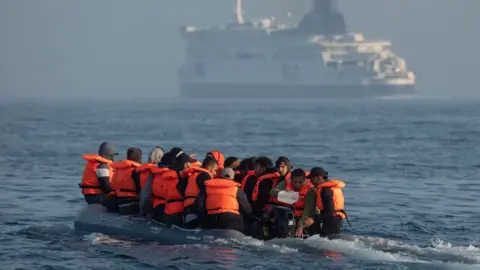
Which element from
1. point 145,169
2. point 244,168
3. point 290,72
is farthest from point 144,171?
point 290,72

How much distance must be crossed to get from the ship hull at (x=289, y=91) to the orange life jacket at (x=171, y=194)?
422ft

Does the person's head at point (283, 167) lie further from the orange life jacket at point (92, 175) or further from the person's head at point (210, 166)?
the orange life jacket at point (92, 175)

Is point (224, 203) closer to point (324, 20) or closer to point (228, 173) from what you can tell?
point (228, 173)

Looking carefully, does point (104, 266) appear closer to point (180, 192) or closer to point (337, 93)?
point (180, 192)

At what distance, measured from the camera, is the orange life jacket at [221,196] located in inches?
760

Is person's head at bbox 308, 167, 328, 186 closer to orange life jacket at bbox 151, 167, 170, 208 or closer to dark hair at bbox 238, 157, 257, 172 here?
dark hair at bbox 238, 157, 257, 172

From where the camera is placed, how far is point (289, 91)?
15462cm

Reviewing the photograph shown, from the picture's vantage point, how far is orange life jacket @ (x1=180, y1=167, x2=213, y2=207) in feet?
64.9

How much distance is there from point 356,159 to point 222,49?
116 m

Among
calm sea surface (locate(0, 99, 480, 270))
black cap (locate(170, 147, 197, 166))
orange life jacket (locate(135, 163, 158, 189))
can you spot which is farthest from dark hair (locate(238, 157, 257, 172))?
calm sea surface (locate(0, 99, 480, 270))

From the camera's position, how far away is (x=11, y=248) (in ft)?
68.3

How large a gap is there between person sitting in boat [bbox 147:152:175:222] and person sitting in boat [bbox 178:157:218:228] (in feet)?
1.45

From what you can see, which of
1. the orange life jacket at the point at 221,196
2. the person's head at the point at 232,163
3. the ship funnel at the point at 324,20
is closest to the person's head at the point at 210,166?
the orange life jacket at the point at 221,196

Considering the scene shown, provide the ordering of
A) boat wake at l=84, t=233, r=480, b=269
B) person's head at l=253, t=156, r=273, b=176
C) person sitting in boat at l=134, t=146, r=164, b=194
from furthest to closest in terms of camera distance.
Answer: person sitting in boat at l=134, t=146, r=164, b=194 < person's head at l=253, t=156, r=273, b=176 < boat wake at l=84, t=233, r=480, b=269
